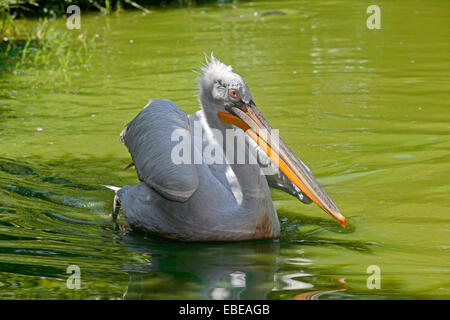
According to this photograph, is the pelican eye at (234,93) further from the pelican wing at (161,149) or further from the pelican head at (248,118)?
the pelican wing at (161,149)

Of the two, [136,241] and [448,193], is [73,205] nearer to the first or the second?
[136,241]

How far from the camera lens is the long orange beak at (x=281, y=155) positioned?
3.61 metres

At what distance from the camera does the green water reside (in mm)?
3285

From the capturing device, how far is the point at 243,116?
378 centimetres

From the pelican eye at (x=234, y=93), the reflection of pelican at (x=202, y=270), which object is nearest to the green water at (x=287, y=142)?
the reflection of pelican at (x=202, y=270)

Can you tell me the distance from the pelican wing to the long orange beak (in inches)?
11.4

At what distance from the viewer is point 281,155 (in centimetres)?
368

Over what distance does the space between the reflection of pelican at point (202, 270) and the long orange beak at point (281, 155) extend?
0.33 metres

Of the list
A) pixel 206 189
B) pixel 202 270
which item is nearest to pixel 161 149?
pixel 206 189

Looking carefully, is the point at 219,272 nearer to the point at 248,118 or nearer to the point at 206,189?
the point at 206,189

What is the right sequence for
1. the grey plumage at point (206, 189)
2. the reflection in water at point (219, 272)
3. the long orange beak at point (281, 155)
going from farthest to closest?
the grey plumage at point (206, 189), the long orange beak at point (281, 155), the reflection in water at point (219, 272)

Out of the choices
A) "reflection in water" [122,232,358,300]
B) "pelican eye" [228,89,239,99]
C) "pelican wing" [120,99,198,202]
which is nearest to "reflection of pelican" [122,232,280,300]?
"reflection in water" [122,232,358,300]

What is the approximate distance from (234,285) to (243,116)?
0.93 metres

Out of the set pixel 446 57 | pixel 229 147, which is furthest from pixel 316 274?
pixel 446 57
